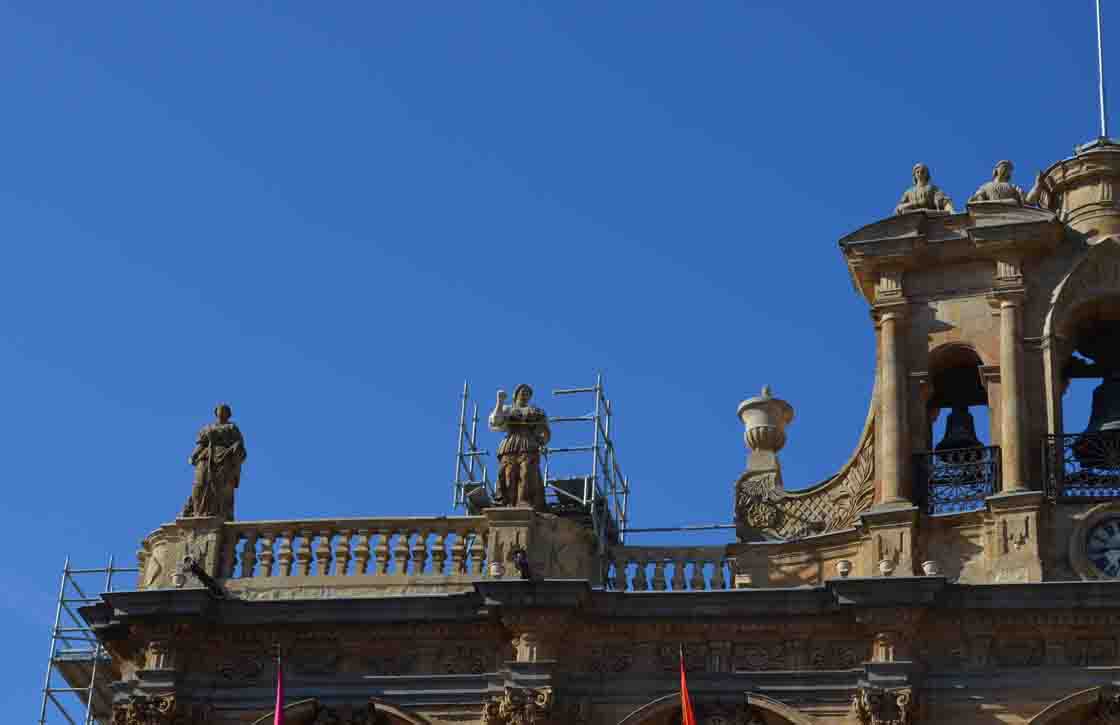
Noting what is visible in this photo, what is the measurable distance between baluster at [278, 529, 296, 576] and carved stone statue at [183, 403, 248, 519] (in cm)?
79

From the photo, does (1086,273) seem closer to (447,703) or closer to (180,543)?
(447,703)

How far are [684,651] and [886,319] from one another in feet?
15.7

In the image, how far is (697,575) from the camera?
32688 mm

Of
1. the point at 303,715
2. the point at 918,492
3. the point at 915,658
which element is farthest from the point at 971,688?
the point at 303,715

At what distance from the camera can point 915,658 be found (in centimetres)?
3112

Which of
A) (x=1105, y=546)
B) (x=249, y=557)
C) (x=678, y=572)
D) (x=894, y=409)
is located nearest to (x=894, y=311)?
(x=894, y=409)

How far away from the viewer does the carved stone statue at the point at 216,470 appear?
33.4 metres

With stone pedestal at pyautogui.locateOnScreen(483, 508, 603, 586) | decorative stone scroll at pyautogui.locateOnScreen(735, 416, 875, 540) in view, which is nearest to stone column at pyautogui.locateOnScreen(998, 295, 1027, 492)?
decorative stone scroll at pyautogui.locateOnScreen(735, 416, 875, 540)

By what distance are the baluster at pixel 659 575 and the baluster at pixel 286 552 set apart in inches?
164

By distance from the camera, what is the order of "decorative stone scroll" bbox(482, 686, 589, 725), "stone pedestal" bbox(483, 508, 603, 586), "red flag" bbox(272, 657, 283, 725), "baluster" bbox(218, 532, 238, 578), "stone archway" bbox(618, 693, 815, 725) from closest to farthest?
"stone archway" bbox(618, 693, 815, 725)
"decorative stone scroll" bbox(482, 686, 589, 725)
"red flag" bbox(272, 657, 283, 725)
"stone pedestal" bbox(483, 508, 603, 586)
"baluster" bbox(218, 532, 238, 578)

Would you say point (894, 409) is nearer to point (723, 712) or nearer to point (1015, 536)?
point (1015, 536)

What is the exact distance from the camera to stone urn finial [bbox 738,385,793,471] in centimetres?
3397

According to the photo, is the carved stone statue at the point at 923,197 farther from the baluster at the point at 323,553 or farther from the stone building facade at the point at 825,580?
the baluster at the point at 323,553

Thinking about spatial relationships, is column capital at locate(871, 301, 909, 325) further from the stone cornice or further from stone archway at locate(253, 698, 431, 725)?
stone archway at locate(253, 698, 431, 725)
